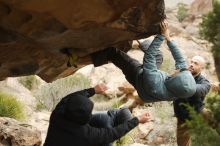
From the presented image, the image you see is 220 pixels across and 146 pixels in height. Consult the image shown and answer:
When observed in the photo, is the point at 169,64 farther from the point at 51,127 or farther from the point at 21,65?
the point at 51,127

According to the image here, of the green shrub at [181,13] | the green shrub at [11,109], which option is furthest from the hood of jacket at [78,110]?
the green shrub at [181,13]

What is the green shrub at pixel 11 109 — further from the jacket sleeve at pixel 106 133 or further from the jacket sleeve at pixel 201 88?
the jacket sleeve at pixel 106 133

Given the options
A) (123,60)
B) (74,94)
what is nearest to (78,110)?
(74,94)

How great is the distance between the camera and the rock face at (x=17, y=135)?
24.6 ft

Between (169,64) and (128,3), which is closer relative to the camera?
(128,3)

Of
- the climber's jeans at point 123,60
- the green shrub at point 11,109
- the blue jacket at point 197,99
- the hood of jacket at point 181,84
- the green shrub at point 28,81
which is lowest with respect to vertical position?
the green shrub at point 28,81

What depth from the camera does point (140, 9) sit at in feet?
19.0

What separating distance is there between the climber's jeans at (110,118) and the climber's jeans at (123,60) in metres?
0.57

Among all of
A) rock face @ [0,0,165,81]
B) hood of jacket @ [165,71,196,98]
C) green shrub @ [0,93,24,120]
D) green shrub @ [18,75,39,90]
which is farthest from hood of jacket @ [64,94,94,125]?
green shrub @ [18,75,39,90]

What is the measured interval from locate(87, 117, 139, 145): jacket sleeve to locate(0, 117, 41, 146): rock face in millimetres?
2407

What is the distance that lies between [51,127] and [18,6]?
148 centimetres

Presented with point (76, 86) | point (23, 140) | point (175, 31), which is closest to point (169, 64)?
point (76, 86)

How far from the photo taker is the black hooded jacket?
5.41 meters


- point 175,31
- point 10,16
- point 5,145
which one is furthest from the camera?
point 175,31
